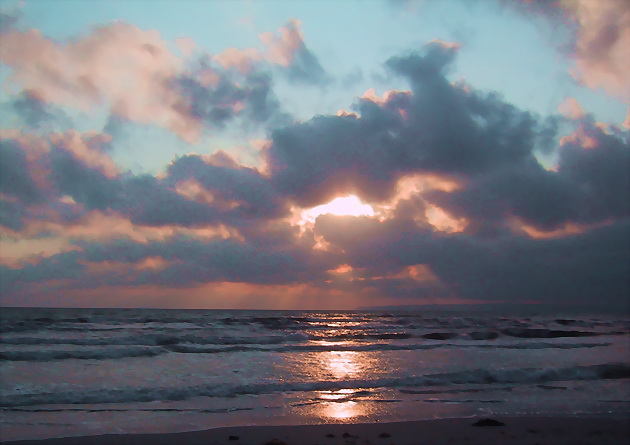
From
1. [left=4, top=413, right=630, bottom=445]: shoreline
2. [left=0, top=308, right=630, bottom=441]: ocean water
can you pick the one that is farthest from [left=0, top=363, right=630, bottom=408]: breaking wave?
[left=4, top=413, right=630, bottom=445]: shoreline

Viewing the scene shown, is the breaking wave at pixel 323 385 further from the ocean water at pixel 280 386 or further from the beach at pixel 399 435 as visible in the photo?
the beach at pixel 399 435

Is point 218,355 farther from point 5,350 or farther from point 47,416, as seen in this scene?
point 47,416

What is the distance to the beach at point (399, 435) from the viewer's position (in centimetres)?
895

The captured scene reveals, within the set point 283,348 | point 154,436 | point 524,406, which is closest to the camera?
point 154,436

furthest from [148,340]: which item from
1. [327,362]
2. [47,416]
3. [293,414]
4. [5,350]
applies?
[293,414]

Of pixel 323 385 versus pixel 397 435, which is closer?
pixel 397 435

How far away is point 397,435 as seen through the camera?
372 inches

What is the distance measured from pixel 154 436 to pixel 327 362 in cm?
1185

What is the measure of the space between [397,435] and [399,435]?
0.04m

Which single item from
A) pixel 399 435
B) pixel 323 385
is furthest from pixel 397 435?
pixel 323 385

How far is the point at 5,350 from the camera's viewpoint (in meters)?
23.8

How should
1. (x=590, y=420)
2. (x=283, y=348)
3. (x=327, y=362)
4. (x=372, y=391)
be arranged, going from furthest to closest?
(x=283, y=348), (x=327, y=362), (x=372, y=391), (x=590, y=420)

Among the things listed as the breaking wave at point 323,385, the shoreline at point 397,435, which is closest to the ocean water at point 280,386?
the breaking wave at point 323,385

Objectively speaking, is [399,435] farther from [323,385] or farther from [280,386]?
Answer: [280,386]
